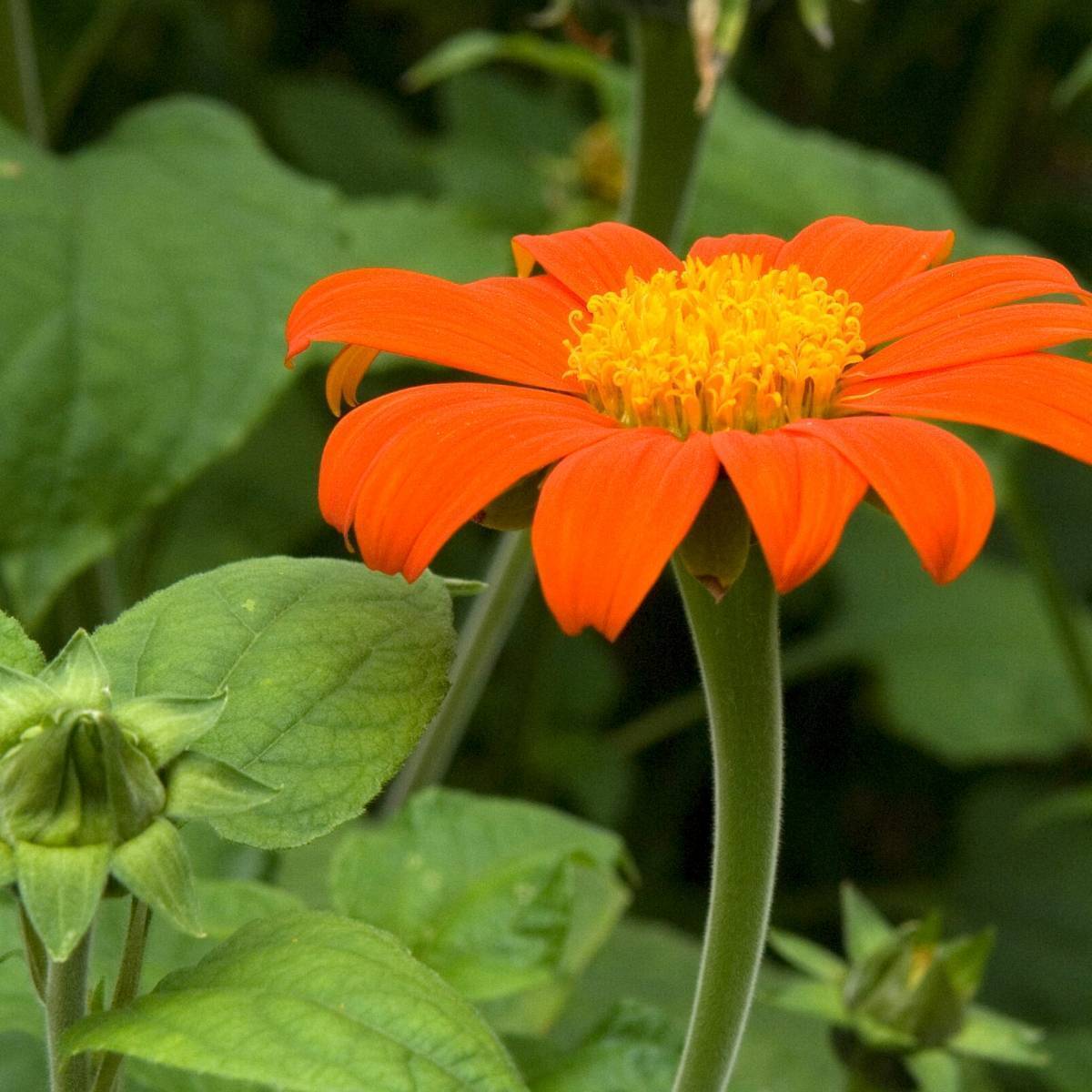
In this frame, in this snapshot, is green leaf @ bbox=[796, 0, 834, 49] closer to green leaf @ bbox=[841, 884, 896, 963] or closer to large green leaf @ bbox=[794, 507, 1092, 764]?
green leaf @ bbox=[841, 884, 896, 963]

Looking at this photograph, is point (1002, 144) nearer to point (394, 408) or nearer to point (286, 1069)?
point (394, 408)

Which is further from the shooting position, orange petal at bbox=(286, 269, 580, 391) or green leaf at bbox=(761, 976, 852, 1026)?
green leaf at bbox=(761, 976, 852, 1026)

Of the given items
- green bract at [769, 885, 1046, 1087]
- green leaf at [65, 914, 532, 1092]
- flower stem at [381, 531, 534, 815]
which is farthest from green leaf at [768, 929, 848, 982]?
green leaf at [65, 914, 532, 1092]

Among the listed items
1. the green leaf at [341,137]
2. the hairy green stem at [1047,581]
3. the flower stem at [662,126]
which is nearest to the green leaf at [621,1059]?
the flower stem at [662,126]

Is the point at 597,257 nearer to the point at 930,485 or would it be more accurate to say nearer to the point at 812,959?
the point at 930,485

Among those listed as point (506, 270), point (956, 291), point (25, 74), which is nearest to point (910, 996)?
point (956, 291)

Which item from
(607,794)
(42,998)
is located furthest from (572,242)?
(607,794)

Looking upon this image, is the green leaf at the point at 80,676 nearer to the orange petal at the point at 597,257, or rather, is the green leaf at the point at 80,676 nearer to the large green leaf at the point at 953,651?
the orange petal at the point at 597,257
